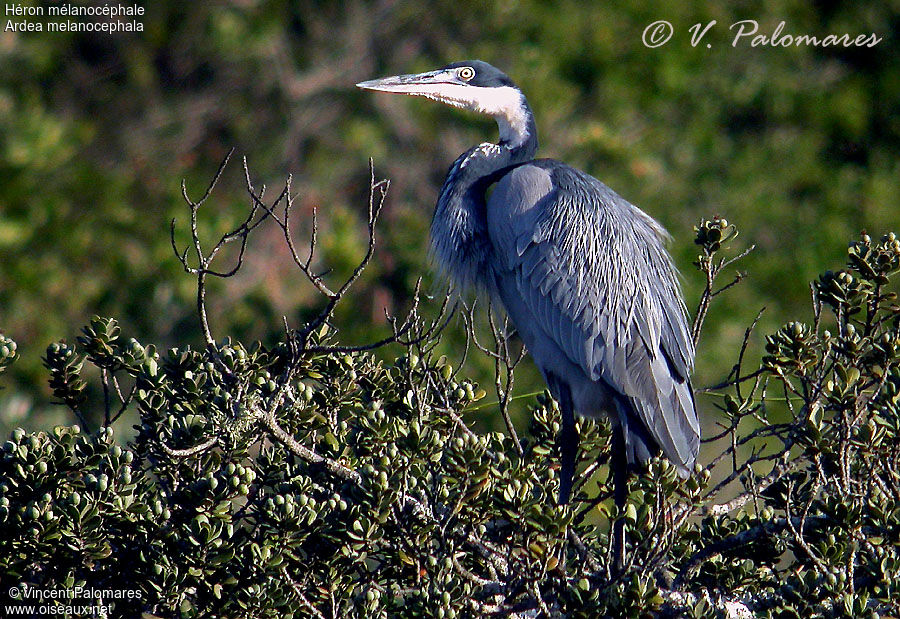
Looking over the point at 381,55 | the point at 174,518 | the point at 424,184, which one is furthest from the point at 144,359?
the point at 381,55

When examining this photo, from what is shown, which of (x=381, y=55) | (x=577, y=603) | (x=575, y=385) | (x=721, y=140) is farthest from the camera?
(x=381, y=55)

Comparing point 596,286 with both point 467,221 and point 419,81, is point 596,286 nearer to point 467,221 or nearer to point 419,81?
point 467,221

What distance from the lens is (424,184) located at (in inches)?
330

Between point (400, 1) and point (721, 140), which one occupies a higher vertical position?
point (400, 1)

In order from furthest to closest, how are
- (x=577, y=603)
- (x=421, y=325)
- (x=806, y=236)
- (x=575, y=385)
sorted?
1. (x=806, y=236)
2. (x=575, y=385)
3. (x=421, y=325)
4. (x=577, y=603)

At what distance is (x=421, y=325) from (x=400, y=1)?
7.39 meters

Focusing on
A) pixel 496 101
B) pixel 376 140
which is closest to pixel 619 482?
pixel 496 101

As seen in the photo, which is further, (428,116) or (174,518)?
(428,116)

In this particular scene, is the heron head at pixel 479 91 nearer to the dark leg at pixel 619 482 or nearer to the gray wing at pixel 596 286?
the gray wing at pixel 596 286

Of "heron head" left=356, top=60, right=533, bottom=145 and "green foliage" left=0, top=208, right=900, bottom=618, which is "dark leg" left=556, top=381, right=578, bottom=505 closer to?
"green foliage" left=0, top=208, right=900, bottom=618

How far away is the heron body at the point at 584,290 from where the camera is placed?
345 centimetres

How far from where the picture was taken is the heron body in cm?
345

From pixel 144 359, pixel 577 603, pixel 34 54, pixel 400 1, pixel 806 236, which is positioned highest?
pixel 400 1

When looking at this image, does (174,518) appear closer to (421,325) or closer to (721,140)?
(421,325)
